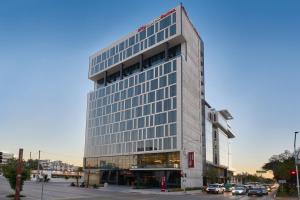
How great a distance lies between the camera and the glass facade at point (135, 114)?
294 ft

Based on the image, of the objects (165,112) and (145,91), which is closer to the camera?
(165,112)

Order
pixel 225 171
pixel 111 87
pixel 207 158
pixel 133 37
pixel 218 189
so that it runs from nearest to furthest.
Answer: pixel 218 189 < pixel 133 37 < pixel 111 87 < pixel 207 158 < pixel 225 171

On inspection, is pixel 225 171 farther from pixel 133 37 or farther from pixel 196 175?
pixel 133 37

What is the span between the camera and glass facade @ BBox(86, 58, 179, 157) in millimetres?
89562

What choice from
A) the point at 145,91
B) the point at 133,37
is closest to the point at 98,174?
the point at 145,91

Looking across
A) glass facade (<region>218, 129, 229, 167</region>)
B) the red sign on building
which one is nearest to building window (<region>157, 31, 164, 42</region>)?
the red sign on building

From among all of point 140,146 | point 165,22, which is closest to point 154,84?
point 165,22

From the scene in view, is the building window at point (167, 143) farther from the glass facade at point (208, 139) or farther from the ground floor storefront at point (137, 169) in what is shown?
the glass facade at point (208, 139)

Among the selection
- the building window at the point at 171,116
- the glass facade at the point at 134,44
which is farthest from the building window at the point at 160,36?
the building window at the point at 171,116

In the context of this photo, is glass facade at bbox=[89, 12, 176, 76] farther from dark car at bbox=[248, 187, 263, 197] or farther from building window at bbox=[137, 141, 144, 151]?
dark car at bbox=[248, 187, 263, 197]

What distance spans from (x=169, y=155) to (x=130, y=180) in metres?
20.9

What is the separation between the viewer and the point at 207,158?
12525 centimetres

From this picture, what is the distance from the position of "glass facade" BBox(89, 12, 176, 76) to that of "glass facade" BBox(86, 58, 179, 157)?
7.25m

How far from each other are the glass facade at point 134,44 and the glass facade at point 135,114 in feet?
23.8
